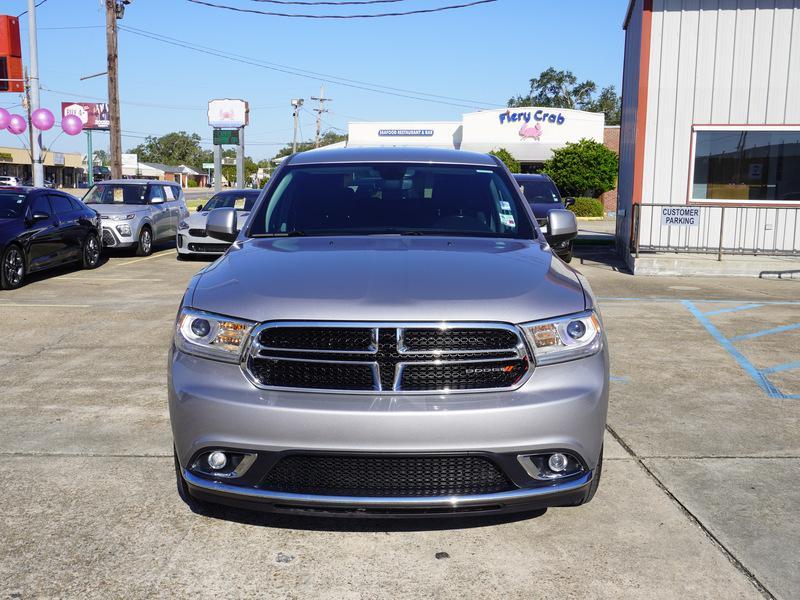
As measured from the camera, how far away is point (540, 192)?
621 inches

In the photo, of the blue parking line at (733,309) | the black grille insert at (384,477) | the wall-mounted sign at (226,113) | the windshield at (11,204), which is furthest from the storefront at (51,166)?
the black grille insert at (384,477)

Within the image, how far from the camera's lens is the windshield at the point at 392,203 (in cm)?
457

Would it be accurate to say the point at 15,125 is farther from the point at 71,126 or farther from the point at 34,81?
the point at 34,81

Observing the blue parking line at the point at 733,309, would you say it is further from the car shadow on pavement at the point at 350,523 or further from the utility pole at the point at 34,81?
the utility pole at the point at 34,81

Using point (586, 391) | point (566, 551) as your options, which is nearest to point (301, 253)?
point (586, 391)

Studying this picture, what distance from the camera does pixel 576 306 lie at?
336 cm

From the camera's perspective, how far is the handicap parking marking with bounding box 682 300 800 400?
6.08 m

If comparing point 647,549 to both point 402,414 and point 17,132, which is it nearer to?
point 402,414

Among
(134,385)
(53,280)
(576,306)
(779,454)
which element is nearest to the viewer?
(576,306)

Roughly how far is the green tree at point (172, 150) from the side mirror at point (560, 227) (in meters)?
165

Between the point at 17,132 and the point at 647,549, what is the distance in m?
32.1

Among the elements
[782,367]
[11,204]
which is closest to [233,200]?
[11,204]

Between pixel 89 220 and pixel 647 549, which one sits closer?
pixel 647 549

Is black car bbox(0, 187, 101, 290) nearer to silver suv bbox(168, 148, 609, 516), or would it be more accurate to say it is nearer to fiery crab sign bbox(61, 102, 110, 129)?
silver suv bbox(168, 148, 609, 516)
